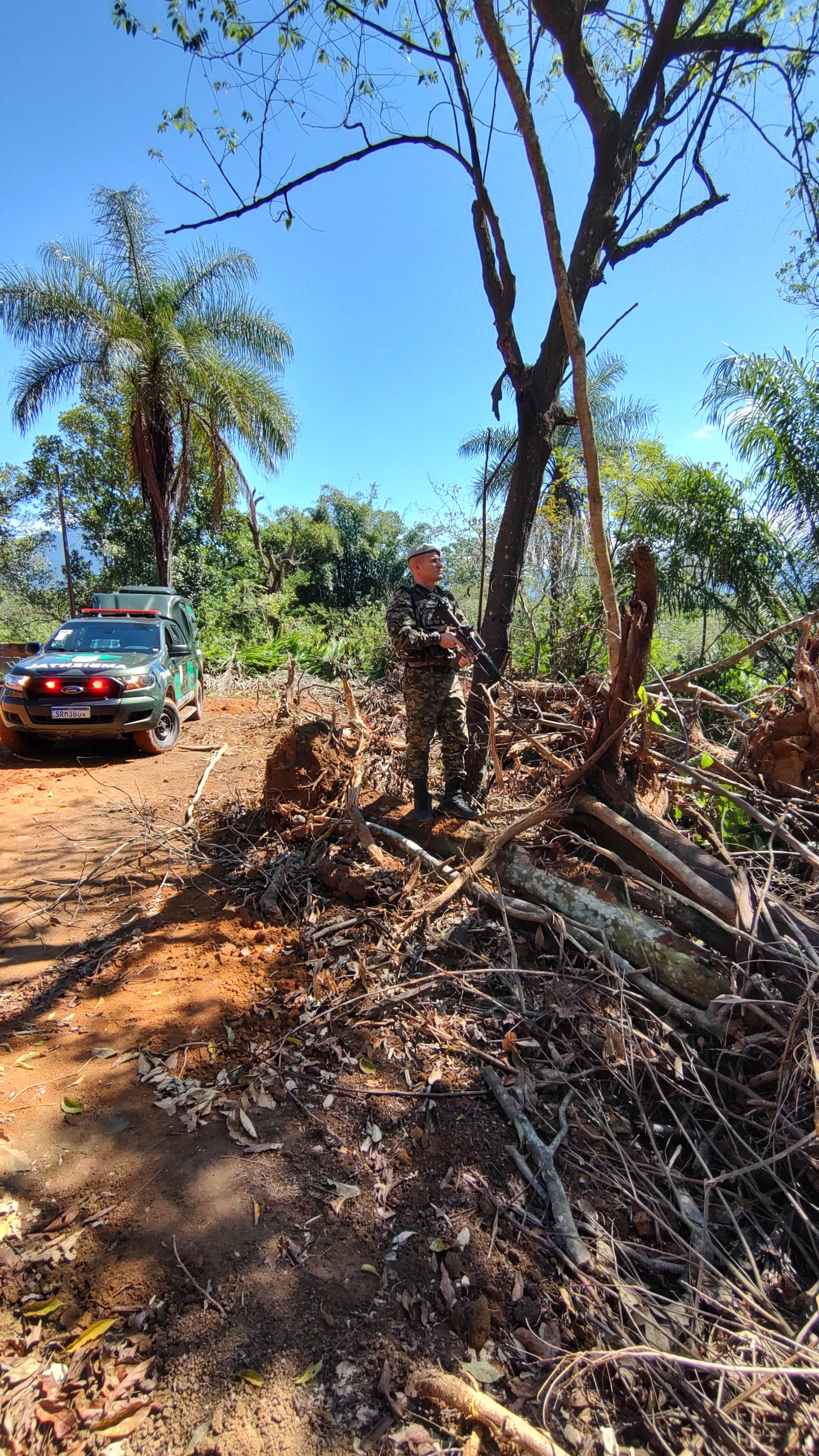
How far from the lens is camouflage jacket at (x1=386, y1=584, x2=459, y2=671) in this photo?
3918mm

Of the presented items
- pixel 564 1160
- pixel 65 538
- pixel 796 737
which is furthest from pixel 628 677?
pixel 65 538

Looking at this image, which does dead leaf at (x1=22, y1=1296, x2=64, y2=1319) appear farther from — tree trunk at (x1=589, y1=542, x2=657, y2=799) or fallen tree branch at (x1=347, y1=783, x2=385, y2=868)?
tree trunk at (x1=589, y1=542, x2=657, y2=799)

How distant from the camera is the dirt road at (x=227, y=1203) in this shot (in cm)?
149

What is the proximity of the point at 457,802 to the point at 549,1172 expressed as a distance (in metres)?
2.27

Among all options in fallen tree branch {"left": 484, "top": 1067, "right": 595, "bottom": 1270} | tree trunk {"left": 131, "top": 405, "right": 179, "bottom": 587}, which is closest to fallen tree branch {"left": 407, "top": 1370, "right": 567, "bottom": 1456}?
fallen tree branch {"left": 484, "top": 1067, "right": 595, "bottom": 1270}

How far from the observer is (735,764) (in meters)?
3.44

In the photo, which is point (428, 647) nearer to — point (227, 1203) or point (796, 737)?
point (796, 737)

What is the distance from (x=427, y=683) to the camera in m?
4.10

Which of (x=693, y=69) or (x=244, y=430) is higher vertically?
(x=244, y=430)

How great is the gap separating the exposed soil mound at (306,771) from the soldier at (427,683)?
510 mm

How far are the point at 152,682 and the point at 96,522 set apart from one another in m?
15.2

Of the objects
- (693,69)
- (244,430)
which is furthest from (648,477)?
(244,430)

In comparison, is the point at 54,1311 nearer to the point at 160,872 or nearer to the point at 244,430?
the point at 160,872

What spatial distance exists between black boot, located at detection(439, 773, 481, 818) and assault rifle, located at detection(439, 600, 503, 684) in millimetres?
732
